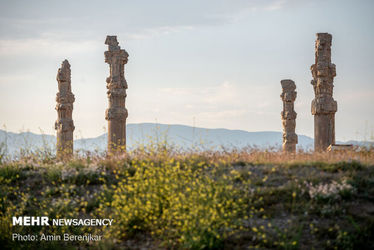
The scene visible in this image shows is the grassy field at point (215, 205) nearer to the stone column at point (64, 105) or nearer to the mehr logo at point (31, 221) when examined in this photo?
the mehr logo at point (31, 221)

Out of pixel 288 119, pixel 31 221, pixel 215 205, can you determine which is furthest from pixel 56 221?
pixel 288 119

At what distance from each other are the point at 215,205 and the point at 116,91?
1130 cm

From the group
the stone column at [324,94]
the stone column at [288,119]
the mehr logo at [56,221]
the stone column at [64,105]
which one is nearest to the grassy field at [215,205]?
the mehr logo at [56,221]

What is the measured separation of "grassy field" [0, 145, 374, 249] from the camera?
7164mm

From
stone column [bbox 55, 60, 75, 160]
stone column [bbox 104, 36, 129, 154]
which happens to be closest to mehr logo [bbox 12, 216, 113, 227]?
stone column [bbox 104, 36, 129, 154]

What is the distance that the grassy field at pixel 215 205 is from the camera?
23.5 feet

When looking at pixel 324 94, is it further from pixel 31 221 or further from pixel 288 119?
pixel 31 221

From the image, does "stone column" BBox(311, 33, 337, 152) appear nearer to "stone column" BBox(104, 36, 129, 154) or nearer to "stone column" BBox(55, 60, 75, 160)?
"stone column" BBox(104, 36, 129, 154)

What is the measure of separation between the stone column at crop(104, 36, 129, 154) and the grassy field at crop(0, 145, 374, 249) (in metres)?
7.11

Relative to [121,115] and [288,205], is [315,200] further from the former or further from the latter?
[121,115]

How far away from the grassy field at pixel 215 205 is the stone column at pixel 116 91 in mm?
7113

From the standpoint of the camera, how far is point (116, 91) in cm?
1767

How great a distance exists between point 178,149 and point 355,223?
16.1ft

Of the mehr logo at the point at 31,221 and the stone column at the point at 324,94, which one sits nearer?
the mehr logo at the point at 31,221
